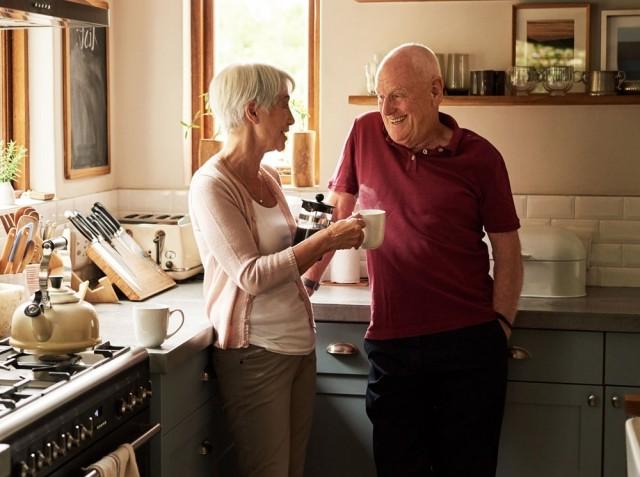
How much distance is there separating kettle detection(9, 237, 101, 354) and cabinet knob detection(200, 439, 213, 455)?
26.7 inches

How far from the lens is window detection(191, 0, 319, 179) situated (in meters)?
4.54

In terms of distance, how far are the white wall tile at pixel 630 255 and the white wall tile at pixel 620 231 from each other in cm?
2

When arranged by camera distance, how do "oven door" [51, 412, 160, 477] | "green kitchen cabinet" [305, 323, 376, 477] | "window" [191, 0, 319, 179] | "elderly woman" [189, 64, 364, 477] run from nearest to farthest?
"oven door" [51, 412, 160, 477]
"elderly woman" [189, 64, 364, 477]
"green kitchen cabinet" [305, 323, 376, 477]
"window" [191, 0, 319, 179]

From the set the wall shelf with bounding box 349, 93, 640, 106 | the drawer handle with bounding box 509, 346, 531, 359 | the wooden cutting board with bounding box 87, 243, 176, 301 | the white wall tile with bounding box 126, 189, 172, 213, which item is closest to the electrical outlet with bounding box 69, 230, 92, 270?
the wooden cutting board with bounding box 87, 243, 176, 301

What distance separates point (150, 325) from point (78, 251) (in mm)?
941

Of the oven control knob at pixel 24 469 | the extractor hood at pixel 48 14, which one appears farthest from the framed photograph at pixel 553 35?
the oven control knob at pixel 24 469

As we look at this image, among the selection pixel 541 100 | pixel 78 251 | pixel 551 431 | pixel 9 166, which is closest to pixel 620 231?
pixel 541 100

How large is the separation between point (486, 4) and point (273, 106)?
138cm

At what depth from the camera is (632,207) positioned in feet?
13.8

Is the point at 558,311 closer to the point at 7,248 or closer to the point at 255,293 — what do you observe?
the point at 255,293

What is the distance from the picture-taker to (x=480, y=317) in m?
3.34

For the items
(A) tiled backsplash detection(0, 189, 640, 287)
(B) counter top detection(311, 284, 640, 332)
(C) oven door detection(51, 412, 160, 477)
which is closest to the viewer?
(C) oven door detection(51, 412, 160, 477)

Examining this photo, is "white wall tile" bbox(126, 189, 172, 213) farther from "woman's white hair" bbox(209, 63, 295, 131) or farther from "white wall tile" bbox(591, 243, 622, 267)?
"white wall tile" bbox(591, 243, 622, 267)

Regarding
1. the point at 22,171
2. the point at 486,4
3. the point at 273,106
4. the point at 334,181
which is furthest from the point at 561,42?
the point at 22,171
